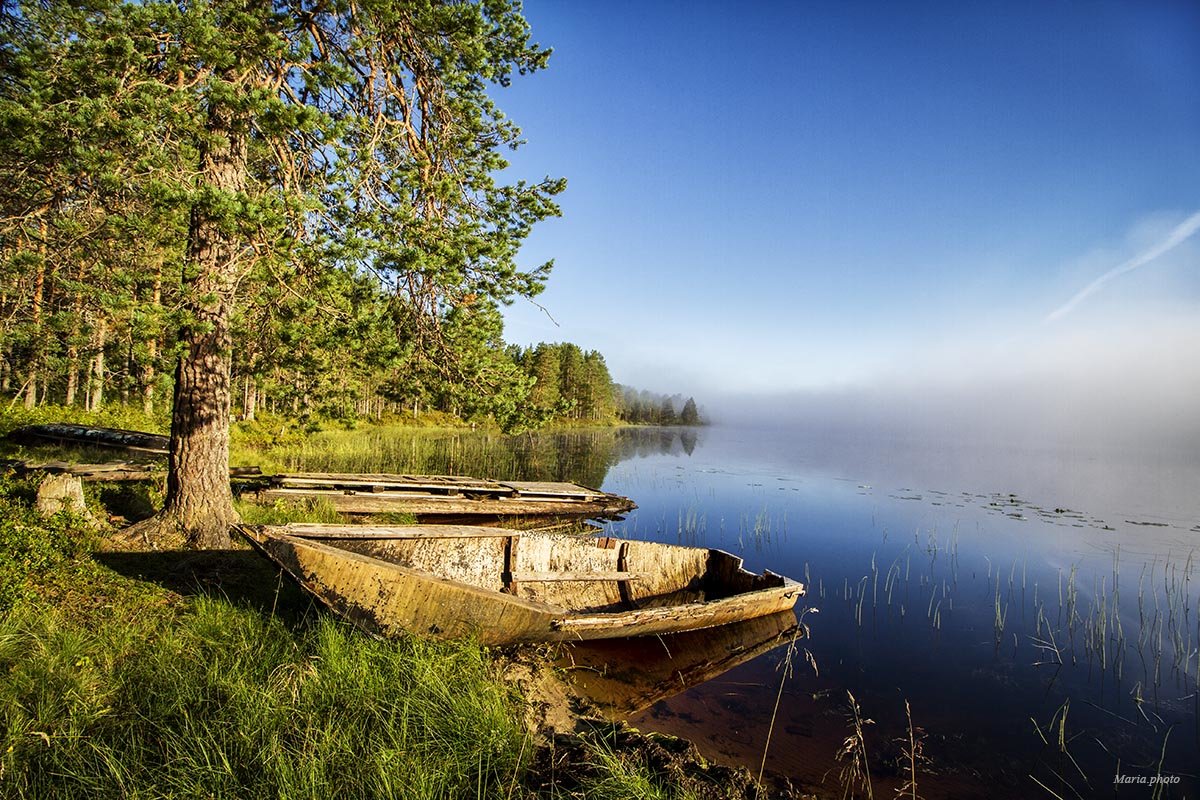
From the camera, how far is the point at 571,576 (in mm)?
7590

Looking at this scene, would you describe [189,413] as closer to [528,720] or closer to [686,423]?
[528,720]

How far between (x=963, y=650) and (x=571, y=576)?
21.2 feet

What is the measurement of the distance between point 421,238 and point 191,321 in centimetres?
255

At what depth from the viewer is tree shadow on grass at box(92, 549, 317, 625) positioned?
5.48m

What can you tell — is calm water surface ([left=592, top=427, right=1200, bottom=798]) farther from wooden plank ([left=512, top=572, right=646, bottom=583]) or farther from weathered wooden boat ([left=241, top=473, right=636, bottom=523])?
wooden plank ([left=512, top=572, right=646, bottom=583])

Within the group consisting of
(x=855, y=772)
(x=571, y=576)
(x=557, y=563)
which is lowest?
(x=855, y=772)

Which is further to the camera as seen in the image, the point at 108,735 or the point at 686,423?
the point at 686,423

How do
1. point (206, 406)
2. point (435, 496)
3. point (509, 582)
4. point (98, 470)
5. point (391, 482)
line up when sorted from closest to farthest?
1. point (206, 406)
2. point (509, 582)
3. point (98, 470)
4. point (435, 496)
5. point (391, 482)

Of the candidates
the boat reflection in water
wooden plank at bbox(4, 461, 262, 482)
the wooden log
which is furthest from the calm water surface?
the wooden log

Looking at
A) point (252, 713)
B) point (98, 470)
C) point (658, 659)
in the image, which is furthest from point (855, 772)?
point (98, 470)

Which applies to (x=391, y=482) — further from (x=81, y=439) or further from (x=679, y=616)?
(x=679, y=616)

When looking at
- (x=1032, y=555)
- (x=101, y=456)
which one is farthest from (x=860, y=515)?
(x=101, y=456)

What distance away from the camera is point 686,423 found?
13700cm

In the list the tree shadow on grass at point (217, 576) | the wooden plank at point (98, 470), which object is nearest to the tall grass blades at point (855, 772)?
the tree shadow on grass at point (217, 576)
